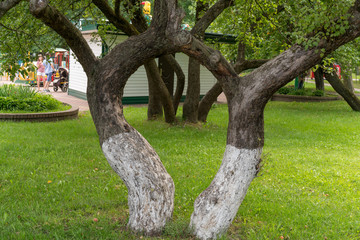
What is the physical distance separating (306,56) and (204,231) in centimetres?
211

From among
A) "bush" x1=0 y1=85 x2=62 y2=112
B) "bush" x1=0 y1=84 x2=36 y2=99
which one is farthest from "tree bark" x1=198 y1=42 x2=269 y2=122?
"bush" x1=0 y1=84 x2=36 y2=99

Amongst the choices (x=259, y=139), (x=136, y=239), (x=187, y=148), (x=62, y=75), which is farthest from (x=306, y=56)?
(x=62, y=75)

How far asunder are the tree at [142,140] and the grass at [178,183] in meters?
0.33

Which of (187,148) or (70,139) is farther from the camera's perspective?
(70,139)

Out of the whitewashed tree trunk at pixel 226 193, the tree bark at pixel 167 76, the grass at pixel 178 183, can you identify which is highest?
the tree bark at pixel 167 76

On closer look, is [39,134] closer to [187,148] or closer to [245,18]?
[187,148]

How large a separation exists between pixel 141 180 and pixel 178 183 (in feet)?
7.05

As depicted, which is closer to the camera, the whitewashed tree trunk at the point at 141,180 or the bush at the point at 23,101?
the whitewashed tree trunk at the point at 141,180

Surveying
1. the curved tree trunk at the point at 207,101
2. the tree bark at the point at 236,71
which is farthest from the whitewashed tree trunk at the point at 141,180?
the curved tree trunk at the point at 207,101

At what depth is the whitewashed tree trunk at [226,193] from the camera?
4363mm

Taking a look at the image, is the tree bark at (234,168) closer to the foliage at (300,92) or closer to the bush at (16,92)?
the bush at (16,92)

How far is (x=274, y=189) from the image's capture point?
6.58 meters

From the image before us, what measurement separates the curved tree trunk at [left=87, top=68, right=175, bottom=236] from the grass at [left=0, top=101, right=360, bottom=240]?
0.22 m

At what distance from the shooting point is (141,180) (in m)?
4.52
